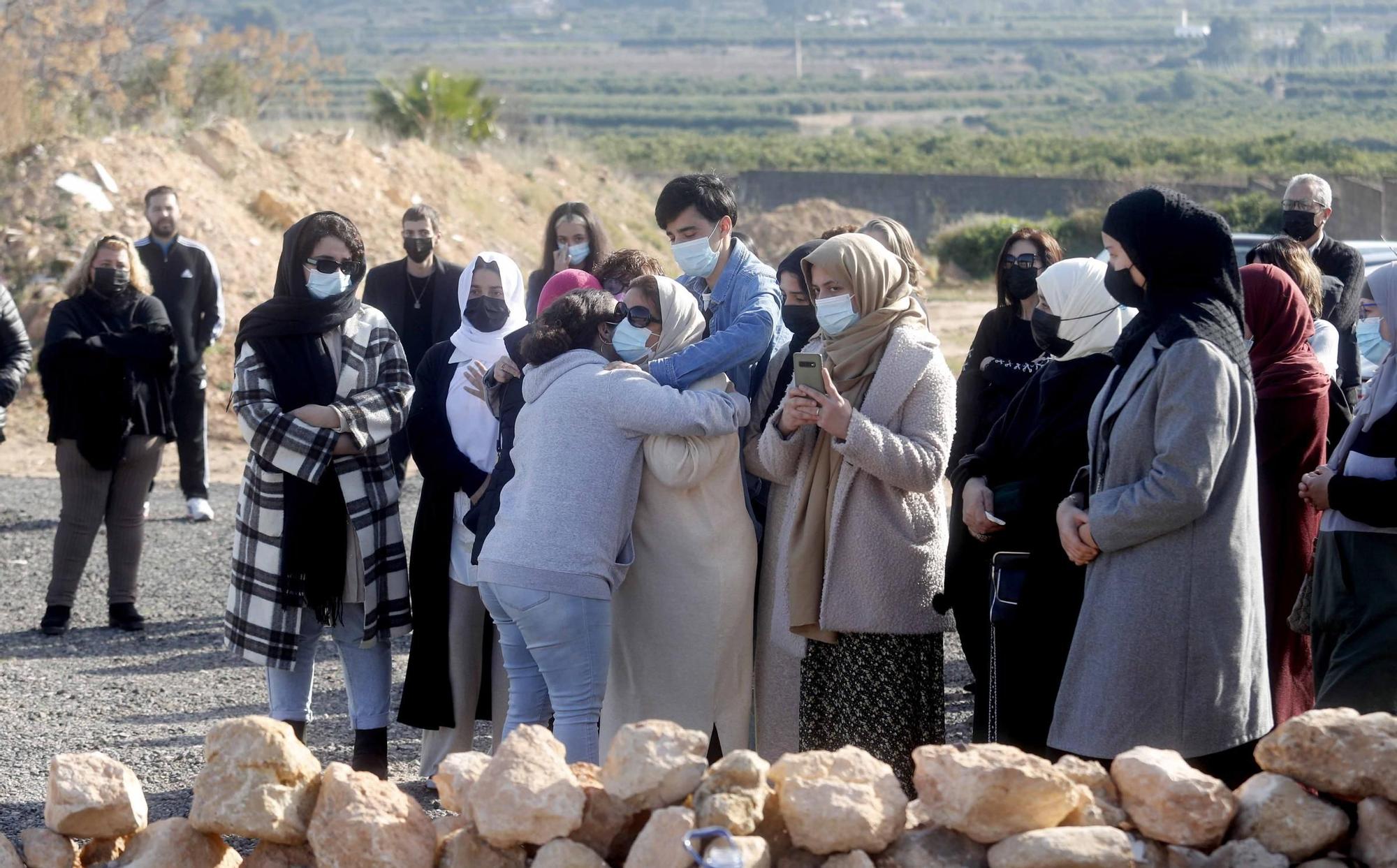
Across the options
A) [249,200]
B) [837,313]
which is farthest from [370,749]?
[249,200]

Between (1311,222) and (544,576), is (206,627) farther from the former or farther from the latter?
(1311,222)

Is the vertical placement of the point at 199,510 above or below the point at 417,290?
below

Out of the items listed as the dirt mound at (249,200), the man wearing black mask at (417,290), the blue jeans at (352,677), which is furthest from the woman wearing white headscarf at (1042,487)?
the dirt mound at (249,200)

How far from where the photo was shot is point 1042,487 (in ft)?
13.8

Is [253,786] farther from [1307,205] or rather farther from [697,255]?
[1307,205]

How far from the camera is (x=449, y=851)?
10.9 ft

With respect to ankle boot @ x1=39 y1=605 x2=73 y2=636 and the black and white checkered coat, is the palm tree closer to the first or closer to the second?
ankle boot @ x1=39 y1=605 x2=73 y2=636

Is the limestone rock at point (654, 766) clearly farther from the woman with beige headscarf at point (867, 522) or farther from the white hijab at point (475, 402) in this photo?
the white hijab at point (475, 402)

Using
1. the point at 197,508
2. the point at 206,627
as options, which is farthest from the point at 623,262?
the point at 197,508

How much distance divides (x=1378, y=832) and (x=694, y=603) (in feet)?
6.44

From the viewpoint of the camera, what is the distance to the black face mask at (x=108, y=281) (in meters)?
7.42

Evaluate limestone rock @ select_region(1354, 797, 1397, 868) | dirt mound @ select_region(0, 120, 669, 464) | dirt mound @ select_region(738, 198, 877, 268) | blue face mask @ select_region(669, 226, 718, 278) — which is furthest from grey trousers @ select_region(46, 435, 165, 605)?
dirt mound @ select_region(738, 198, 877, 268)

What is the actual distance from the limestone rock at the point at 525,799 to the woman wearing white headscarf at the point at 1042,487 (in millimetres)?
1495

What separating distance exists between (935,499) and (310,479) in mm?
2008
